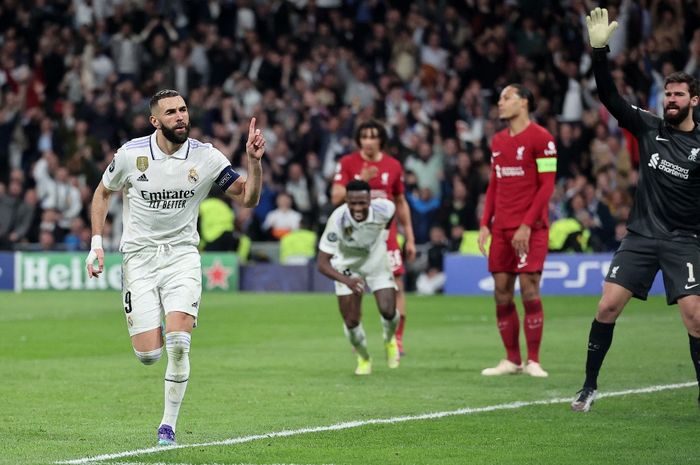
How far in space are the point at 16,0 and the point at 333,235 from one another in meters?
22.5

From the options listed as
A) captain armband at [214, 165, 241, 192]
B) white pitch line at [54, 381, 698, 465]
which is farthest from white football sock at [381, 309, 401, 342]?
captain armband at [214, 165, 241, 192]

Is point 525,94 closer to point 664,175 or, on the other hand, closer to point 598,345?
point 664,175

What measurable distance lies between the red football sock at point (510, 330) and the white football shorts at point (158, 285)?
4854 millimetres

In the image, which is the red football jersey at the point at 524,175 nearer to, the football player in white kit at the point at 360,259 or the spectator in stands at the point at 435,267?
the football player in white kit at the point at 360,259

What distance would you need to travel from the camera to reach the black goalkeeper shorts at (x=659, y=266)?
401 inches

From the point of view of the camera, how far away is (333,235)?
13672 mm

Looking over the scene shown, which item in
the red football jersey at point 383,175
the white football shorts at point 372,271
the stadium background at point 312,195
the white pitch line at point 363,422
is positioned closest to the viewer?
the white pitch line at point 363,422

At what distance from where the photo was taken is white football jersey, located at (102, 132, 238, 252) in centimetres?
952

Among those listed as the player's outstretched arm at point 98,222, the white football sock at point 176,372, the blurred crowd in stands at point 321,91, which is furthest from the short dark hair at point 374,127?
the blurred crowd in stands at point 321,91

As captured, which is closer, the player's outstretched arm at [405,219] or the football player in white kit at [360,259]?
the football player in white kit at [360,259]

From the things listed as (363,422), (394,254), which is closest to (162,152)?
(363,422)

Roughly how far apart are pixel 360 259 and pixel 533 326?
1793 mm

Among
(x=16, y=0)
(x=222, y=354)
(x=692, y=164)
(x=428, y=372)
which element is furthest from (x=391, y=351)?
(x=16, y=0)

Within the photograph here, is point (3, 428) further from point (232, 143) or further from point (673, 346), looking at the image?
point (232, 143)
